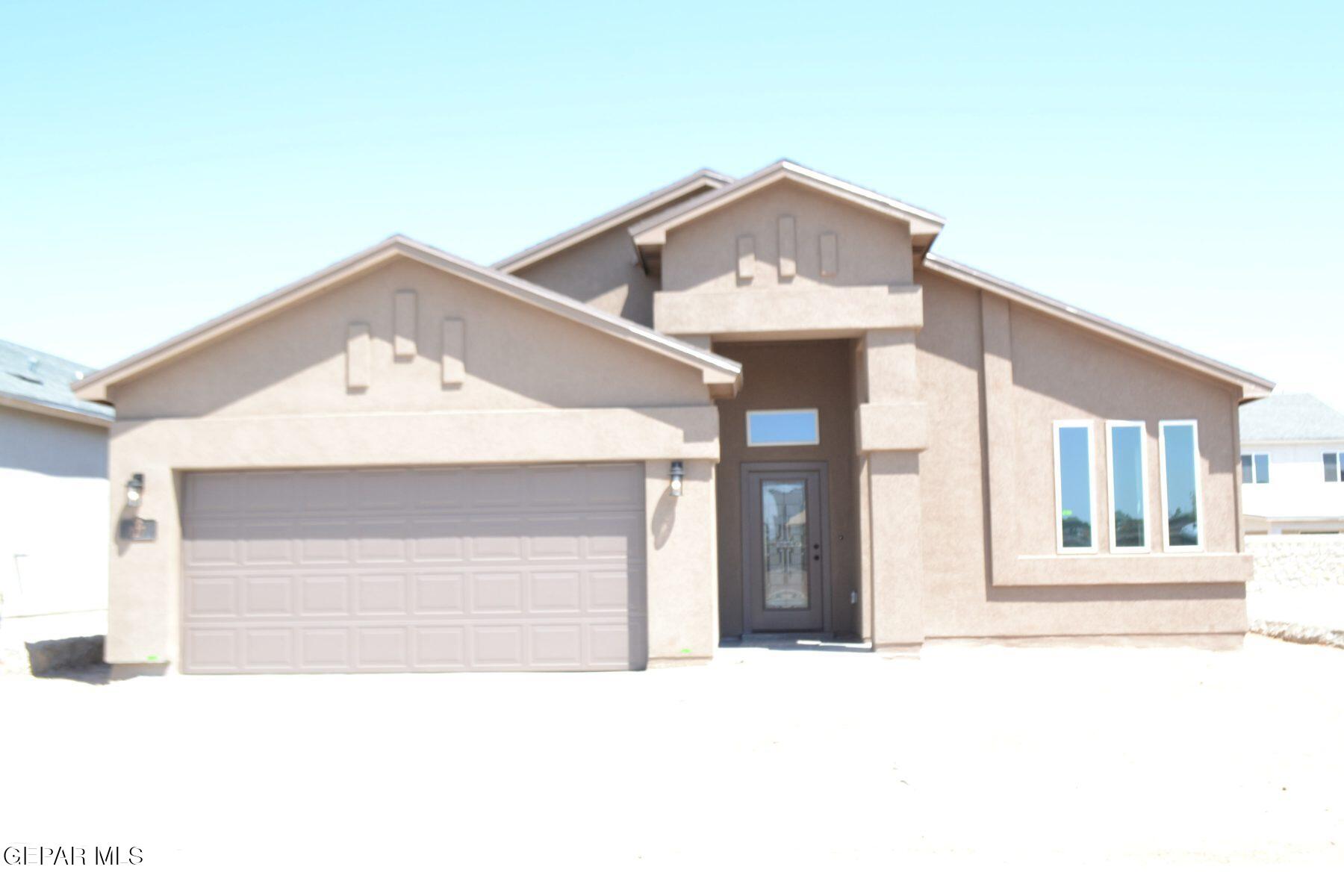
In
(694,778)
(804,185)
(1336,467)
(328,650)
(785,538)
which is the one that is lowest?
(694,778)

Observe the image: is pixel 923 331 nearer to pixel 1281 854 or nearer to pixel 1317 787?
pixel 1317 787

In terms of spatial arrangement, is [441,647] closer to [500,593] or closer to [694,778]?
[500,593]

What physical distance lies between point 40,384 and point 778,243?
13.5 metres

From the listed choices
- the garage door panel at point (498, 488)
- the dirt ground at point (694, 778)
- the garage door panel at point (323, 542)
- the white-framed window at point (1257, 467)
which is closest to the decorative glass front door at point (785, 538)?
the dirt ground at point (694, 778)

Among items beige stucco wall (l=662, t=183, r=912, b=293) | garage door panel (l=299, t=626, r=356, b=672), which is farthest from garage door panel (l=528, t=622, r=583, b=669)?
beige stucco wall (l=662, t=183, r=912, b=293)

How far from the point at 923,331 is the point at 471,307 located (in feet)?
17.7

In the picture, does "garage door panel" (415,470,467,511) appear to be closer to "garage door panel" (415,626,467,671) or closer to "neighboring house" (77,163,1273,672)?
"neighboring house" (77,163,1273,672)

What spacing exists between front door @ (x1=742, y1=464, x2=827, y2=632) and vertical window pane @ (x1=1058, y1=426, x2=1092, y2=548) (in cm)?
300

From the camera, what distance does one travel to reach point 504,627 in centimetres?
1267

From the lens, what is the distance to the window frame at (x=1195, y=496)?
14.3 m

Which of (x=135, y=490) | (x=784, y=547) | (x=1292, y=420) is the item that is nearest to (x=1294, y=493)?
(x=1292, y=420)

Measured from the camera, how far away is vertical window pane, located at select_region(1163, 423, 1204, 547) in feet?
47.1

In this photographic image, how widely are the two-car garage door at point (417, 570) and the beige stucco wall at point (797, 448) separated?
10.2 ft

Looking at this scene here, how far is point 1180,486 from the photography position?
14.4m
